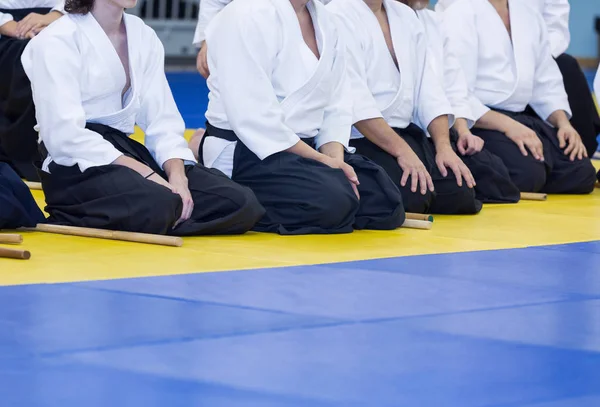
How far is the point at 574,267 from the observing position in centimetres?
397

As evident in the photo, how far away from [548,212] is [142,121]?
2025 mm

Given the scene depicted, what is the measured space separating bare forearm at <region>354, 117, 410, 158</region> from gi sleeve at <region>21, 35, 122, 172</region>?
1.27 meters

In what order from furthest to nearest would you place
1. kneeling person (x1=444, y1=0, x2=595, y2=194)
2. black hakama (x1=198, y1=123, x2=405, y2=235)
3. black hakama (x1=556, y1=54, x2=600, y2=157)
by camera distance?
black hakama (x1=556, y1=54, x2=600, y2=157) → kneeling person (x1=444, y1=0, x2=595, y2=194) → black hakama (x1=198, y1=123, x2=405, y2=235)

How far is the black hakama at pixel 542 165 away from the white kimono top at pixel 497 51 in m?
0.14

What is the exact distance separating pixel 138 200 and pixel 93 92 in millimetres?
463

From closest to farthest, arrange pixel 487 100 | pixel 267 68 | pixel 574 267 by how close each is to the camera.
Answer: pixel 574 267
pixel 267 68
pixel 487 100

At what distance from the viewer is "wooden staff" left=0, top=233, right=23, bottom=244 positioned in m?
3.95

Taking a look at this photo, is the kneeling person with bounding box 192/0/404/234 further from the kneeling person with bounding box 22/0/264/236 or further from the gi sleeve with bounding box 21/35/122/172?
the gi sleeve with bounding box 21/35/122/172

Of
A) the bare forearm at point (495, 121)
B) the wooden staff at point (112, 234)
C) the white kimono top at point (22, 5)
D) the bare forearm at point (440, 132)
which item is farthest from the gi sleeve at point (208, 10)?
the wooden staff at point (112, 234)

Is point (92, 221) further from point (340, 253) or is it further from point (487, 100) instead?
point (487, 100)

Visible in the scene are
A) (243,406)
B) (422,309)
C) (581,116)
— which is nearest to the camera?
(243,406)

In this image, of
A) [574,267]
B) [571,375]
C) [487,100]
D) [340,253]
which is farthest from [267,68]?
[571,375]

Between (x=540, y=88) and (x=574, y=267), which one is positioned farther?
(x=540, y=88)

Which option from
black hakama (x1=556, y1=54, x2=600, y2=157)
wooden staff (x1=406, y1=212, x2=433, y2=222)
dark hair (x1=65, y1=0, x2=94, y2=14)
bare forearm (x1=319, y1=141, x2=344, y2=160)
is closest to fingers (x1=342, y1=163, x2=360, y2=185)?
bare forearm (x1=319, y1=141, x2=344, y2=160)
